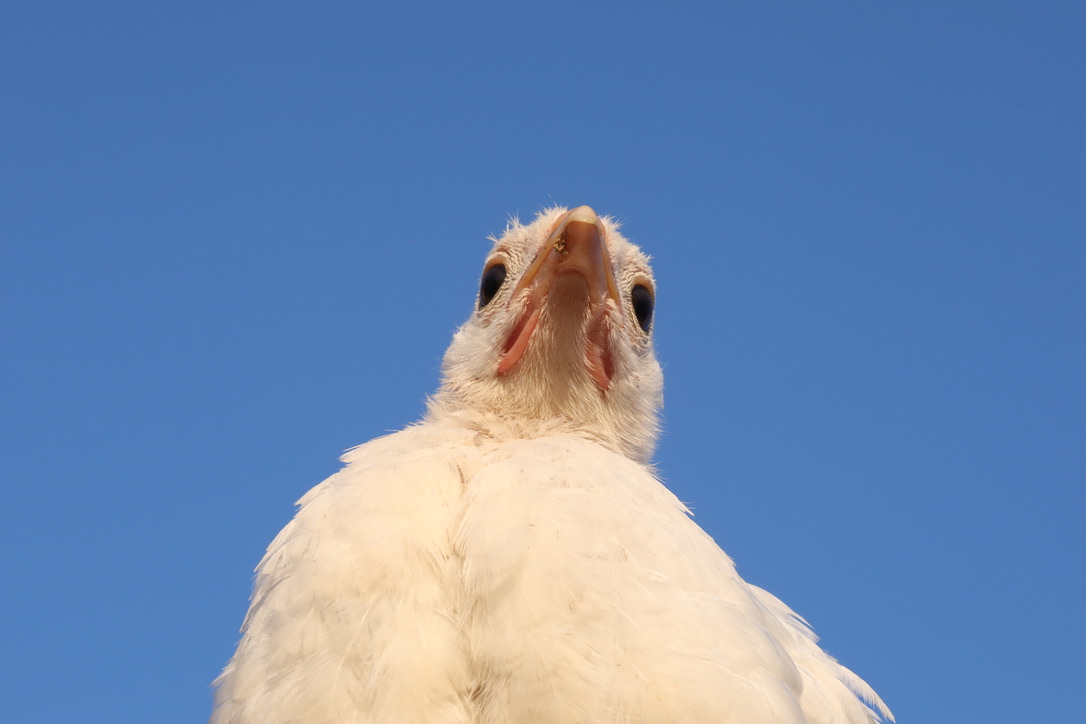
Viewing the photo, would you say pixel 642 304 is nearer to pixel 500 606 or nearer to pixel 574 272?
pixel 574 272

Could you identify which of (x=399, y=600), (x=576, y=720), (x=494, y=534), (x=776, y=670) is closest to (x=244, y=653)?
(x=399, y=600)

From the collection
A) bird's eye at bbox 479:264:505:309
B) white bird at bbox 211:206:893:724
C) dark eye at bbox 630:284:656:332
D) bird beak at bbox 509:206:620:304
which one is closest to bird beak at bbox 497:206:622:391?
bird beak at bbox 509:206:620:304

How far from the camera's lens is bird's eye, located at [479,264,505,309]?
20.2 ft

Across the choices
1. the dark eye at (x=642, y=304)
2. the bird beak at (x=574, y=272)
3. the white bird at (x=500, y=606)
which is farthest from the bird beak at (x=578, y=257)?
the white bird at (x=500, y=606)

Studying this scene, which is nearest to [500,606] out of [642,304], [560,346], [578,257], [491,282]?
[560,346]

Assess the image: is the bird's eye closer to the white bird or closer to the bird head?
the bird head

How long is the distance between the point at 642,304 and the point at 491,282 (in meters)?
0.94

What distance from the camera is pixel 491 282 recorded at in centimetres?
620

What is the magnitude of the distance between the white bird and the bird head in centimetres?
88

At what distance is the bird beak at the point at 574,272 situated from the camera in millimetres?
5430

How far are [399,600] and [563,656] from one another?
1.96 feet

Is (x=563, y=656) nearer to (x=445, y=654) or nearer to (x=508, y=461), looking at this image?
(x=445, y=654)

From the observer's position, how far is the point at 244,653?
3703mm

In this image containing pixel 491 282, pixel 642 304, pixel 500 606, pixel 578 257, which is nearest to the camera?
pixel 500 606
